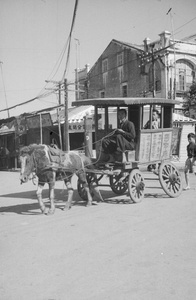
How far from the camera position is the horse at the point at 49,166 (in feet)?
22.8

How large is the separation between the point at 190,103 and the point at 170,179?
18.6 m

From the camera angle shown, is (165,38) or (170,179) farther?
(165,38)

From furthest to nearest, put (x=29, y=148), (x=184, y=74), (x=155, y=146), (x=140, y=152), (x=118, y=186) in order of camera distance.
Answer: (x=184, y=74), (x=118, y=186), (x=155, y=146), (x=140, y=152), (x=29, y=148)

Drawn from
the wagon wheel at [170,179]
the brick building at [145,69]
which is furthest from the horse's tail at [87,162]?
the brick building at [145,69]

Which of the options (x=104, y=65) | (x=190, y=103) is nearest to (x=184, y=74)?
(x=190, y=103)

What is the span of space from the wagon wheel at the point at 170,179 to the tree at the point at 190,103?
58.7 ft

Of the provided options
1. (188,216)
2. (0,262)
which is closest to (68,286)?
(0,262)

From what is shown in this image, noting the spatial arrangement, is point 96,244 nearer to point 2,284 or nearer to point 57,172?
point 2,284

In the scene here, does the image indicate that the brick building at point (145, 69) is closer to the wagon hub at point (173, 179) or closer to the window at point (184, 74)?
the window at point (184, 74)

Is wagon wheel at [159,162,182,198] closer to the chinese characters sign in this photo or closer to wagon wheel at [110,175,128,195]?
the chinese characters sign

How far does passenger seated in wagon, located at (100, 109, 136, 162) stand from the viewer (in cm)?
798

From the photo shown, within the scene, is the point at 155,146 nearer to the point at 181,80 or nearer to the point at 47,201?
the point at 47,201

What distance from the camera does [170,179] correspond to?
29.2 ft

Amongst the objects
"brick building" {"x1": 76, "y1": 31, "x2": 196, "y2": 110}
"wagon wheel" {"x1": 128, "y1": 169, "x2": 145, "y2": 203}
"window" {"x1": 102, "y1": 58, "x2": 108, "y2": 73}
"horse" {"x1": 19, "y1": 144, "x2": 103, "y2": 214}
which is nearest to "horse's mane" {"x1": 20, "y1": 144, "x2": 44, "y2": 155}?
"horse" {"x1": 19, "y1": 144, "x2": 103, "y2": 214}
